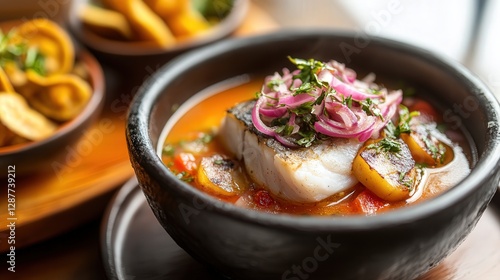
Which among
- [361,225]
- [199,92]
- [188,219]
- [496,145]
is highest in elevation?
[496,145]

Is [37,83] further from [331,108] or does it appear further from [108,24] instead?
[331,108]

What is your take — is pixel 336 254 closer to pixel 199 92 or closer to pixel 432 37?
pixel 199 92

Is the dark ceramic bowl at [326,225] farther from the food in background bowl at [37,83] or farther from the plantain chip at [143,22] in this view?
the plantain chip at [143,22]

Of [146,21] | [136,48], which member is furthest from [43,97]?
[146,21]

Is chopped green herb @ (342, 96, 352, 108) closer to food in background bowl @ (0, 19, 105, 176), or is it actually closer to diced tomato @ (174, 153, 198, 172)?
diced tomato @ (174, 153, 198, 172)

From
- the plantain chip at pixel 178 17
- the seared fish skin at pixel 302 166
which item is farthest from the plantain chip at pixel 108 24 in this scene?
the seared fish skin at pixel 302 166

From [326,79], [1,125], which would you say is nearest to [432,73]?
[326,79]

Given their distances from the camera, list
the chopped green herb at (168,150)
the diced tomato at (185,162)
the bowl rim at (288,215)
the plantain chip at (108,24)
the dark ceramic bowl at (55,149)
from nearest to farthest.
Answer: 1. the bowl rim at (288,215)
2. the diced tomato at (185,162)
3. the chopped green herb at (168,150)
4. the dark ceramic bowl at (55,149)
5. the plantain chip at (108,24)
